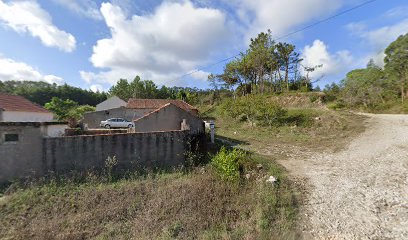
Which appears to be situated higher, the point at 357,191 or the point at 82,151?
the point at 82,151

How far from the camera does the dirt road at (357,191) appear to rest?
5379mm

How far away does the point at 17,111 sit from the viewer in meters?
18.5

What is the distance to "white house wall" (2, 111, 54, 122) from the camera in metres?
17.5

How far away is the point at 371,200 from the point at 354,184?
3.67 feet

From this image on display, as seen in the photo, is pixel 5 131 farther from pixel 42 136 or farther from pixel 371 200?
pixel 371 200

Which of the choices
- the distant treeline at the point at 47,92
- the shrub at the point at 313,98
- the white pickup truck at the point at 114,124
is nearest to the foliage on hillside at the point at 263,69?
the shrub at the point at 313,98

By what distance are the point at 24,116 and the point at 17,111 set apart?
3.30 ft

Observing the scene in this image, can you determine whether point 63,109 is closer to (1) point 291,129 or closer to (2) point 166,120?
(2) point 166,120

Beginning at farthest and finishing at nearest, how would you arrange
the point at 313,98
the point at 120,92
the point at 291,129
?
the point at 120,92, the point at 313,98, the point at 291,129

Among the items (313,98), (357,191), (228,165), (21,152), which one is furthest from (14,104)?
(313,98)

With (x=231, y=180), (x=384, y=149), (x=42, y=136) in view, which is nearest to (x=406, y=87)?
(x=384, y=149)

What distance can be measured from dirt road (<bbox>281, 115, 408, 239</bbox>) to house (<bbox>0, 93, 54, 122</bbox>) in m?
21.0

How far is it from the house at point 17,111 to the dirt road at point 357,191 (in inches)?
825

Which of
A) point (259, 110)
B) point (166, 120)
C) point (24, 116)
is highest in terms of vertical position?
point (259, 110)
